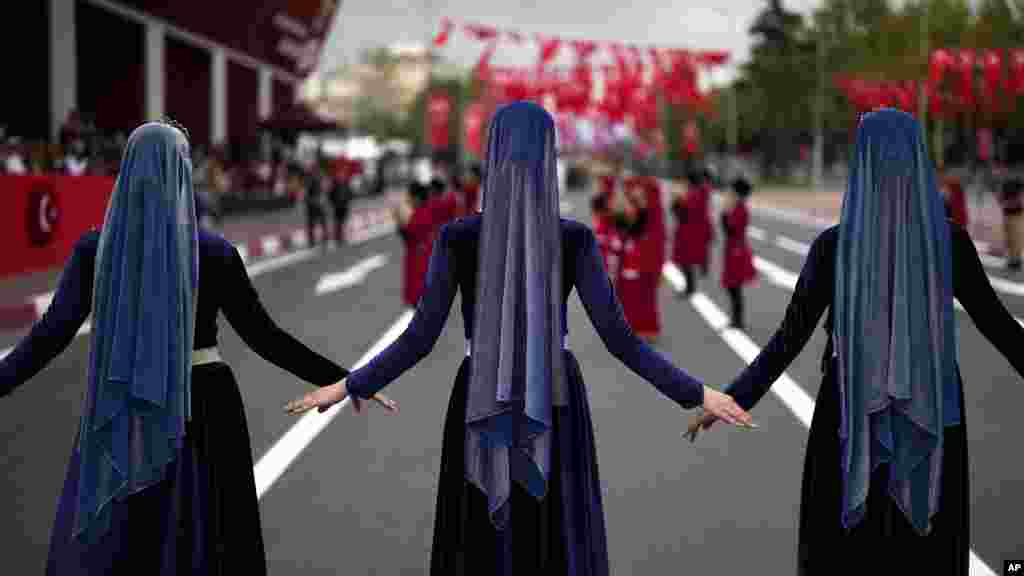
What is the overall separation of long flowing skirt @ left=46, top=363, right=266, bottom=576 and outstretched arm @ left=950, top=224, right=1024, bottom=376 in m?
2.02

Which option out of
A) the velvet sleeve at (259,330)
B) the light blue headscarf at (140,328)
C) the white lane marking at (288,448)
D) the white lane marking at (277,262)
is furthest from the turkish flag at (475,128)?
the light blue headscarf at (140,328)

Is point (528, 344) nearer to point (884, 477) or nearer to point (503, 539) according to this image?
point (503, 539)

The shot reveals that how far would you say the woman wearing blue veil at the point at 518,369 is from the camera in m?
3.89

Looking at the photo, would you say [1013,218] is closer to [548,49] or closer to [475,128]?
[548,49]

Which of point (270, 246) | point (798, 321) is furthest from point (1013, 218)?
point (798, 321)

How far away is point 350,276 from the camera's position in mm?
22141

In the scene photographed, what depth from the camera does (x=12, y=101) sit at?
27.9 metres

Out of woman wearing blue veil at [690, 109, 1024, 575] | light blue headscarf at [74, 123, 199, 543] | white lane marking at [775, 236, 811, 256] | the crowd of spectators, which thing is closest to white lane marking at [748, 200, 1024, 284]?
white lane marking at [775, 236, 811, 256]

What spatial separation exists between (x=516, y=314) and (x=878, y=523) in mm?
1185

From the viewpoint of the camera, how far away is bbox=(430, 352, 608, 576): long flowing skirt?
403 cm

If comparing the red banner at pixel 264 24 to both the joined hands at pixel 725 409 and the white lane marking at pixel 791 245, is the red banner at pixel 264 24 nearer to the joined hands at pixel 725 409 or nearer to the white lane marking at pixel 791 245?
the white lane marking at pixel 791 245

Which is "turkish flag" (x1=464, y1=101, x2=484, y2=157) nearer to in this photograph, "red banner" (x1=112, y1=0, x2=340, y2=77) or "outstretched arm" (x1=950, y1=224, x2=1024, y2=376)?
"red banner" (x1=112, y1=0, x2=340, y2=77)

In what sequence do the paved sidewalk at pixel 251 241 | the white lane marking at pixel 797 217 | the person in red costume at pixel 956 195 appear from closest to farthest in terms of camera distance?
the paved sidewalk at pixel 251 241
the person in red costume at pixel 956 195
the white lane marking at pixel 797 217

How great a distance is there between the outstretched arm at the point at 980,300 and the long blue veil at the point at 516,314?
3.72ft
